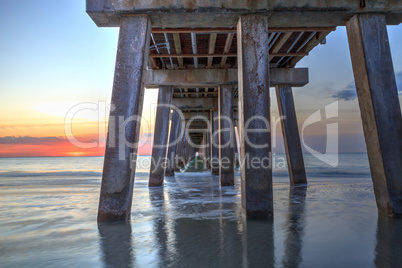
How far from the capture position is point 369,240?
→ 3.85 meters

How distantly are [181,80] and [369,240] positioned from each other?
8912mm

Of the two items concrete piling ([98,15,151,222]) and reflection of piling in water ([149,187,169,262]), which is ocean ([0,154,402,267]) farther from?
concrete piling ([98,15,151,222])

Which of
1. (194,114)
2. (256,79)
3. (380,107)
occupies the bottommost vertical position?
(380,107)

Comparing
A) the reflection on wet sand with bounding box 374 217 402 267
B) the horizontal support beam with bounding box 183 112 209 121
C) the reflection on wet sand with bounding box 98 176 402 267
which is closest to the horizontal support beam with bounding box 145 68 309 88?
the reflection on wet sand with bounding box 98 176 402 267

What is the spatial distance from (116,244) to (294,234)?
252cm

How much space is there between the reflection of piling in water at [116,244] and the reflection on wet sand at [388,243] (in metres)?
2.74

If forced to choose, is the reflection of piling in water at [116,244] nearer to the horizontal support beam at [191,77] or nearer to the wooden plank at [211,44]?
the wooden plank at [211,44]

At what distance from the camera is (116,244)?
379 cm

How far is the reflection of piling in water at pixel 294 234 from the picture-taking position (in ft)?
10.3

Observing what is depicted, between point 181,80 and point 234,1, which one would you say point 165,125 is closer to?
point 181,80

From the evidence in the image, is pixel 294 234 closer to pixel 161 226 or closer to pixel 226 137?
pixel 161 226

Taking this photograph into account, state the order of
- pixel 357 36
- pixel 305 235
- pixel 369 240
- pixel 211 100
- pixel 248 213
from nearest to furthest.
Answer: pixel 369 240, pixel 305 235, pixel 248 213, pixel 357 36, pixel 211 100

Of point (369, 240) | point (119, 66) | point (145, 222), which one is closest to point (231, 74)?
point (119, 66)

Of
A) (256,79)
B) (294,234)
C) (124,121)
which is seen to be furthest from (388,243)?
(124,121)
